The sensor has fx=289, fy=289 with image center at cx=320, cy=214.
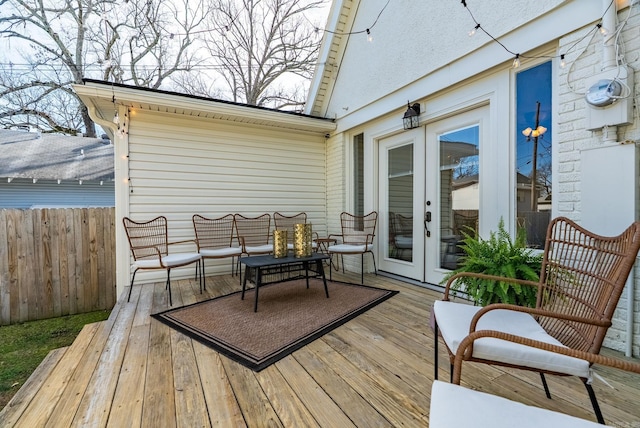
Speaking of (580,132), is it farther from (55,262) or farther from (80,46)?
(80,46)

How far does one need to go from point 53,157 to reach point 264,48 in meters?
6.56

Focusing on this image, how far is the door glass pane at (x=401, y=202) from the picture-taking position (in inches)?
160

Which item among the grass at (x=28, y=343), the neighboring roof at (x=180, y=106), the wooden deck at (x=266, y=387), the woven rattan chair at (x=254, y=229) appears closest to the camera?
the wooden deck at (x=266, y=387)

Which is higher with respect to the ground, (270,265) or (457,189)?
(457,189)

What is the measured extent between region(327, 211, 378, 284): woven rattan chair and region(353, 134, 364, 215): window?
184 millimetres

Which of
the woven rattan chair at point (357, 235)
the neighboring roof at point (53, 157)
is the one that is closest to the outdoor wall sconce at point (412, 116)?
the woven rattan chair at point (357, 235)

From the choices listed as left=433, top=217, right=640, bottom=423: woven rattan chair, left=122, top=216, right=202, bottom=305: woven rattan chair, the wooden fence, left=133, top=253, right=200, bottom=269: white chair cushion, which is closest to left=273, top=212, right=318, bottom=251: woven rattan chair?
left=122, top=216, right=202, bottom=305: woven rattan chair

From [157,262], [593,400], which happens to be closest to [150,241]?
[157,262]

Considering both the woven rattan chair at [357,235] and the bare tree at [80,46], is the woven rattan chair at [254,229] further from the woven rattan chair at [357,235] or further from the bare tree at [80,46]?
the bare tree at [80,46]

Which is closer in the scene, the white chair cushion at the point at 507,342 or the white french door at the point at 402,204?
the white chair cushion at the point at 507,342

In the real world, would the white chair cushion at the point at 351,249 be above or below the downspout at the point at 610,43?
below

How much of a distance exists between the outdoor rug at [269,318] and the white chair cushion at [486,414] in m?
1.32

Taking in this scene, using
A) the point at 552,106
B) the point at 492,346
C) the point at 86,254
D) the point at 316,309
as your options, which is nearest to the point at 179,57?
the point at 86,254

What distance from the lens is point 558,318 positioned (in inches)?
42.9
